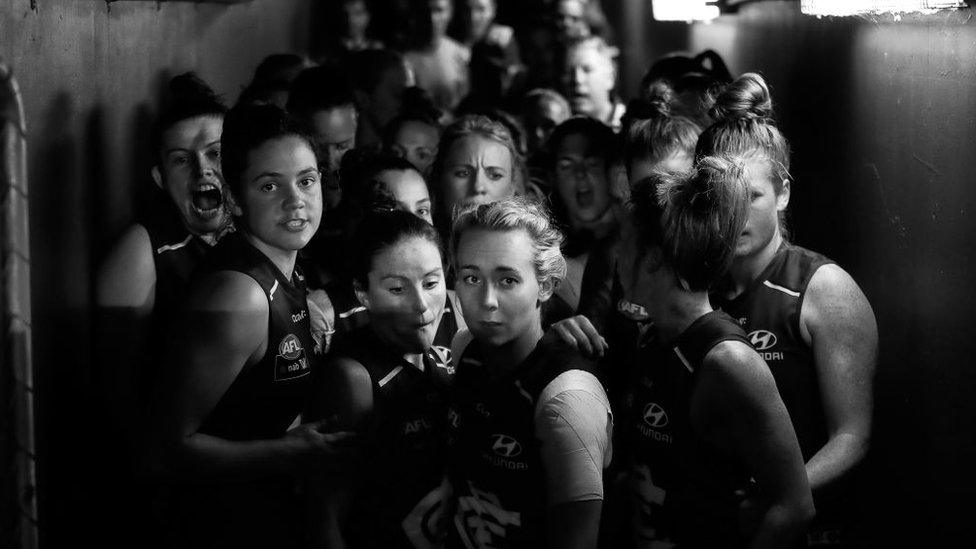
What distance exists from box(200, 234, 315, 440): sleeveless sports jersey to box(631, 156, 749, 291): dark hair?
3.25 feet

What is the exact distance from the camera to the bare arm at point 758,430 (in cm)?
232

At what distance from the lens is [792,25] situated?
4578mm

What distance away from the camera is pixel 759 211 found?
3.01 m

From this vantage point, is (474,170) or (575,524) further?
(474,170)

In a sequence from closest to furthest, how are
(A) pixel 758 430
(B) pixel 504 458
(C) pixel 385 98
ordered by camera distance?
(A) pixel 758 430 → (B) pixel 504 458 → (C) pixel 385 98

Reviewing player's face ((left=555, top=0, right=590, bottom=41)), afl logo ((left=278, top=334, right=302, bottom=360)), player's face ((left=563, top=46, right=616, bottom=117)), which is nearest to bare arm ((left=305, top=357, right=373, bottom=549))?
afl logo ((left=278, top=334, right=302, bottom=360))

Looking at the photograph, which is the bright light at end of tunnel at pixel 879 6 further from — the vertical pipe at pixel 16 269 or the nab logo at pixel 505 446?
the vertical pipe at pixel 16 269

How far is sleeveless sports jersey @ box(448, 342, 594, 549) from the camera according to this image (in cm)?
257

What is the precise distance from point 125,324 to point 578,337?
1542mm

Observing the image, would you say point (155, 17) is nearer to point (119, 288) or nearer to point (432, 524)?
point (119, 288)

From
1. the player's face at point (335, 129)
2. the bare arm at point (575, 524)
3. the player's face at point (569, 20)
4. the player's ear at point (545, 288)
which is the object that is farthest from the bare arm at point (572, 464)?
the player's face at point (569, 20)

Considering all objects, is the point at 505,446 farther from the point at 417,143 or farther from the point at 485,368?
the point at 417,143

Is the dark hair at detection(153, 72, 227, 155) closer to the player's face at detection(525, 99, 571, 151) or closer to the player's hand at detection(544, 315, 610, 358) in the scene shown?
the player's hand at detection(544, 315, 610, 358)

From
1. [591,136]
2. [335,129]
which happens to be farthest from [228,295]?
[591,136]
